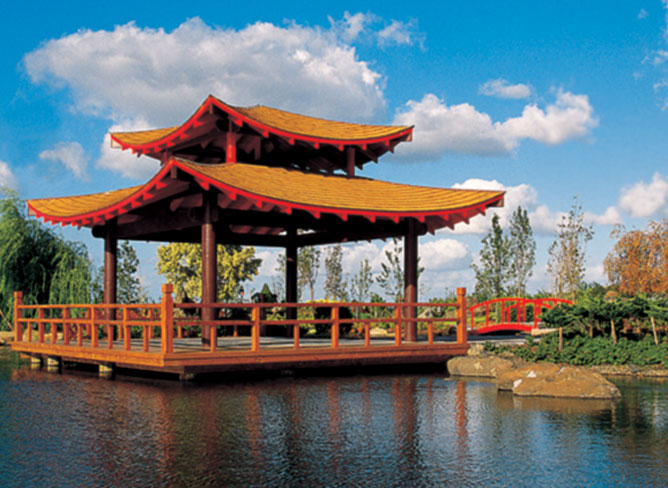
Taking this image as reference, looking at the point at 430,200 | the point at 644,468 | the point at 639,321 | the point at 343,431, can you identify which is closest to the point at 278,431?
the point at 343,431

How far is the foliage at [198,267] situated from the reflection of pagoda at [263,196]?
16212 mm

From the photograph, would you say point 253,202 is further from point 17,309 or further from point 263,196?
point 17,309

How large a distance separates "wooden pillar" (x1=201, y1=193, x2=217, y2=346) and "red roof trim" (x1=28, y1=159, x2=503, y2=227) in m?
0.61

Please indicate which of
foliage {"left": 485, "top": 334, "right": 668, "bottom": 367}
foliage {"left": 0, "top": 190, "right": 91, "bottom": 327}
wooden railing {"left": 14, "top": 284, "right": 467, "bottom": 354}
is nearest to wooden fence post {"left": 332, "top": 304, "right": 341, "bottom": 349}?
wooden railing {"left": 14, "top": 284, "right": 467, "bottom": 354}

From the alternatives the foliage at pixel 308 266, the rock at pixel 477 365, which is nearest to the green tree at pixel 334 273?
the foliage at pixel 308 266

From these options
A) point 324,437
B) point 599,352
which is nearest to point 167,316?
point 324,437

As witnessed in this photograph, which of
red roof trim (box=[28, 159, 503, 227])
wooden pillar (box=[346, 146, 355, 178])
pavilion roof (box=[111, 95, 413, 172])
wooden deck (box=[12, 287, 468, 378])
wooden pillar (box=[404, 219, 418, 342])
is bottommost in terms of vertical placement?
wooden deck (box=[12, 287, 468, 378])

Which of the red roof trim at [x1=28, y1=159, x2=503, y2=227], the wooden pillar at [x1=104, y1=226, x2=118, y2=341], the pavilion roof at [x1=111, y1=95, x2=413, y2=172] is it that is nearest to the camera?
the red roof trim at [x1=28, y1=159, x2=503, y2=227]

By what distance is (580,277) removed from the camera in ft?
140

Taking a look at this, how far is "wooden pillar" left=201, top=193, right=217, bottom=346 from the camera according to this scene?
16.7m

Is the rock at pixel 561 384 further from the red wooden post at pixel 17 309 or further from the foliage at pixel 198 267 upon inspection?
the foliage at pixel 198 267

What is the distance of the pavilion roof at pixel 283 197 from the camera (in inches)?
663

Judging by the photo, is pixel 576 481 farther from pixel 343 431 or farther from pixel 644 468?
pixel 343 431

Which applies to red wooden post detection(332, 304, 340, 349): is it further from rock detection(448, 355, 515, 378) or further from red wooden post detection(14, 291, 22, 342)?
red wooden post detection(14, 291, 22, 342)
